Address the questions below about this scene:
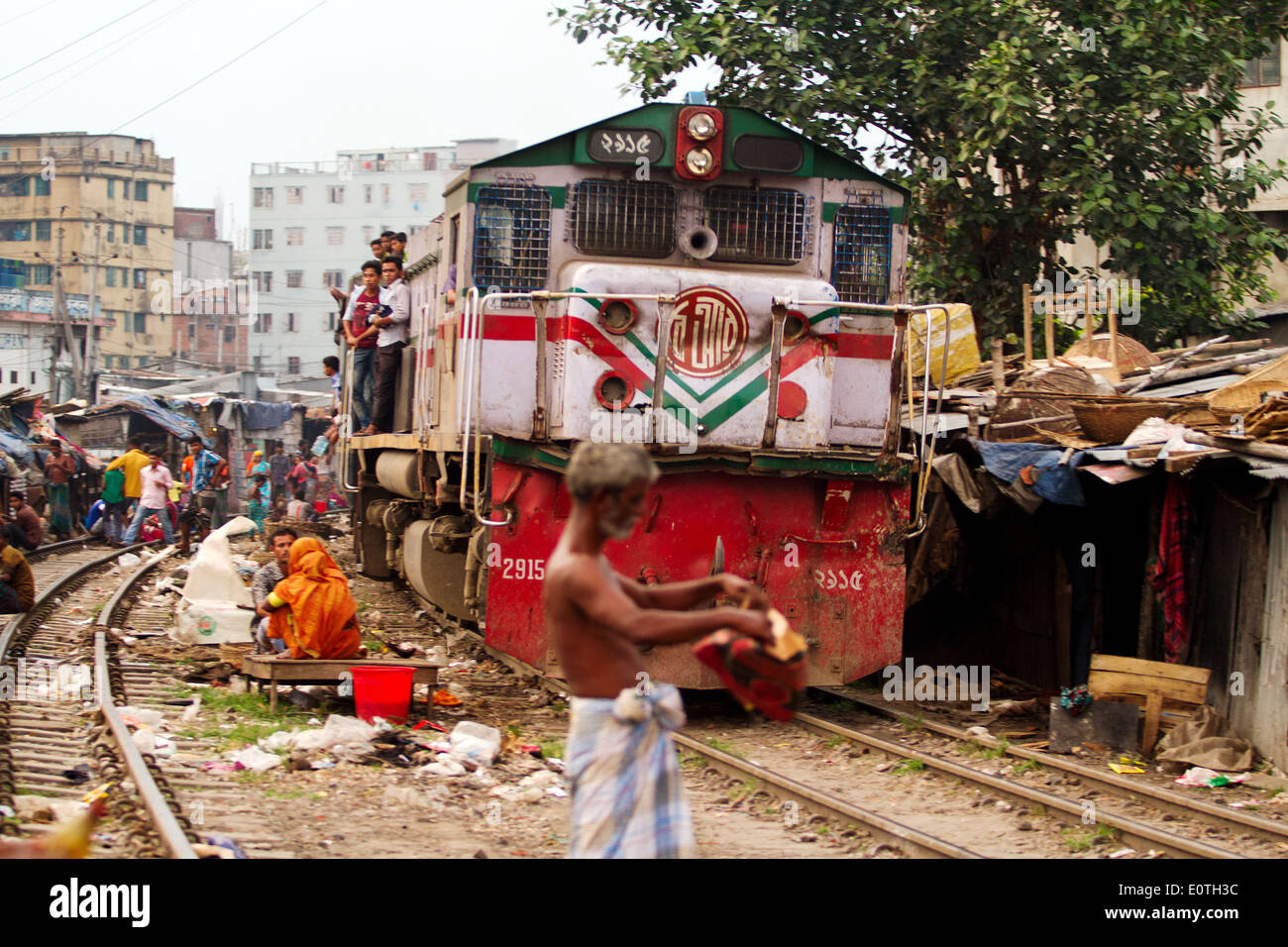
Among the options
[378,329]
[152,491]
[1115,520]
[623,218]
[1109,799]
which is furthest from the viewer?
[152,491]

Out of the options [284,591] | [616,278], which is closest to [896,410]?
[616,278]

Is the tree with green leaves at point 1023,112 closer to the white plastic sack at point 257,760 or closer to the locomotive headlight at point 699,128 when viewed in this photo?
the locomotive headlight at point 699,128

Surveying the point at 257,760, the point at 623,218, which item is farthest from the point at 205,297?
the point at 257,760

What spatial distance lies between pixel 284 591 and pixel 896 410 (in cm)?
425

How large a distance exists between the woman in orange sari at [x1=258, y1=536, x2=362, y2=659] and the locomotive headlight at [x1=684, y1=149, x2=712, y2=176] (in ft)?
11.9

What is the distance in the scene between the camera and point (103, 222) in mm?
73688

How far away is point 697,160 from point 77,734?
5424mm

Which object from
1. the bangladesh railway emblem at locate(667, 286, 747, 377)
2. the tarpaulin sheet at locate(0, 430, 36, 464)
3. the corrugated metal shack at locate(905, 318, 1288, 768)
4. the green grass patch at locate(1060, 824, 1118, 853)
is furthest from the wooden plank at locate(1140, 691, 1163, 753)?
the tarpaulin sheet at locate(0, 430, 36, 464)

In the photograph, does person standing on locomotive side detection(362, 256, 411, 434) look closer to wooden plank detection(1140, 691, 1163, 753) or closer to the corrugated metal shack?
the corrugated metal shack

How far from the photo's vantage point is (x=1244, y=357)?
10.8 meters

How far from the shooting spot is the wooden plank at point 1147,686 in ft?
29.3

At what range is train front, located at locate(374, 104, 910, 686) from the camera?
29.0ft

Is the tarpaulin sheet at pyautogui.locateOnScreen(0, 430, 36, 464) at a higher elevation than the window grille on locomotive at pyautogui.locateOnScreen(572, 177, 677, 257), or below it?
below

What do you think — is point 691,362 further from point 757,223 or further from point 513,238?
point 513,238
